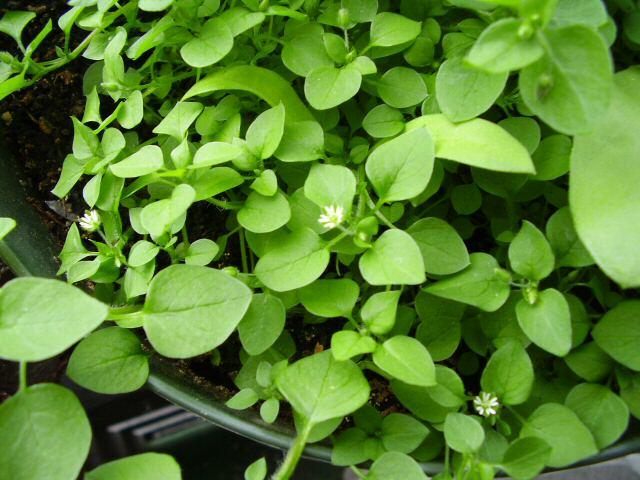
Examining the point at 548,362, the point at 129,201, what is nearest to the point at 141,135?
the point at 129,201

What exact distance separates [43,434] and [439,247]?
0.34 m

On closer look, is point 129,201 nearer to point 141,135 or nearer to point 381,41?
point 141,135

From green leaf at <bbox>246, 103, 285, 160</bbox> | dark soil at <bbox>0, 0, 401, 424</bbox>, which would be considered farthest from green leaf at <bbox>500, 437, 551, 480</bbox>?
dark soil at <bbox>0, 0, 401, 424</bbox>

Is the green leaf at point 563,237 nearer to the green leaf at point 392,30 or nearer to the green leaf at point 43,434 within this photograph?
the green leaf at point 392,30

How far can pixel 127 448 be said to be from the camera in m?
1.03

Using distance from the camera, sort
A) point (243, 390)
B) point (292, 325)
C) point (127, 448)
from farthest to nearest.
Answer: point (127, 448) → point (292, 325) → point (243, 390)

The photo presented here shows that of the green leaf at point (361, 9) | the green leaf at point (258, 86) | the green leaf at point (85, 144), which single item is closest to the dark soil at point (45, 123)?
the green leaf at point (85, 144)

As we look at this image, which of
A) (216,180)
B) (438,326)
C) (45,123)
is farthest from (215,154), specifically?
(45,123)

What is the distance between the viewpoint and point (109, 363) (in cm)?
56

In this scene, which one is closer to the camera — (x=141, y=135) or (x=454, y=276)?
(x=454, y=276)

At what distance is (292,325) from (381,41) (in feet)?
1.01

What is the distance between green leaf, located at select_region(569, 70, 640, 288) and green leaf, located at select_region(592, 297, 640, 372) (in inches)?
3.6

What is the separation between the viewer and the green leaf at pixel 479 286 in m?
0.51

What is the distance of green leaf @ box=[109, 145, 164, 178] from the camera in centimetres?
53
